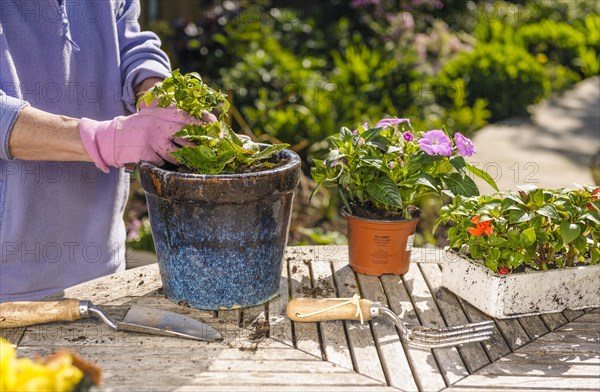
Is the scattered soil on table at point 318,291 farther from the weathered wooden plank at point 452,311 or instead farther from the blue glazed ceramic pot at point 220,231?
the weathered wooden plank at point 452,311

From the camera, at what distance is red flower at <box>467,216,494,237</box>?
1699 millimetres

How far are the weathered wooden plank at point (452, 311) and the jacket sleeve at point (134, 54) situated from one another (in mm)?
894

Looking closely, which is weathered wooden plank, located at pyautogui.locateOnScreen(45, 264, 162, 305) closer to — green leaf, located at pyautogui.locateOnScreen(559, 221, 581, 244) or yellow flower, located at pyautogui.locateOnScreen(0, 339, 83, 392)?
yellow flower, located at pyautogui.locateOnScreen(0, 339, 83, 392)

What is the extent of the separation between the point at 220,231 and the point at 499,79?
510 centimetres

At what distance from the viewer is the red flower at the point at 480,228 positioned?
1699 millimetres

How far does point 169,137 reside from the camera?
1671mm

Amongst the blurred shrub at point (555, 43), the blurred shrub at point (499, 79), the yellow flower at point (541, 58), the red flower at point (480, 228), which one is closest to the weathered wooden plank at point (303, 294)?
the red flower at point (480, 228)

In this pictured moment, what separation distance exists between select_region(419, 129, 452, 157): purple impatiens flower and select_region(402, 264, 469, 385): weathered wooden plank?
1.11ft

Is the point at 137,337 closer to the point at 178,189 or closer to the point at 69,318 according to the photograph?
the point at 69,318

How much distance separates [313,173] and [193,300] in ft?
1.51

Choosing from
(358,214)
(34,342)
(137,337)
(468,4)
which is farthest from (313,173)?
(468,4)

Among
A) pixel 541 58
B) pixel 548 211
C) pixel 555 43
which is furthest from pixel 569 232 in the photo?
pixel 555 43

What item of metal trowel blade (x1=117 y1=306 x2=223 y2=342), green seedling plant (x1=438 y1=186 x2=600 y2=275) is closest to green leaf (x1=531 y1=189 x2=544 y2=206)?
green seedling plant (x1=438 y1=186 x2=600 y2=275)

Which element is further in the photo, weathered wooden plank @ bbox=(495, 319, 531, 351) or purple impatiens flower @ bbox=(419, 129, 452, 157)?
purple impatiens flower @ bbox=(419, 129, 452, 157)
